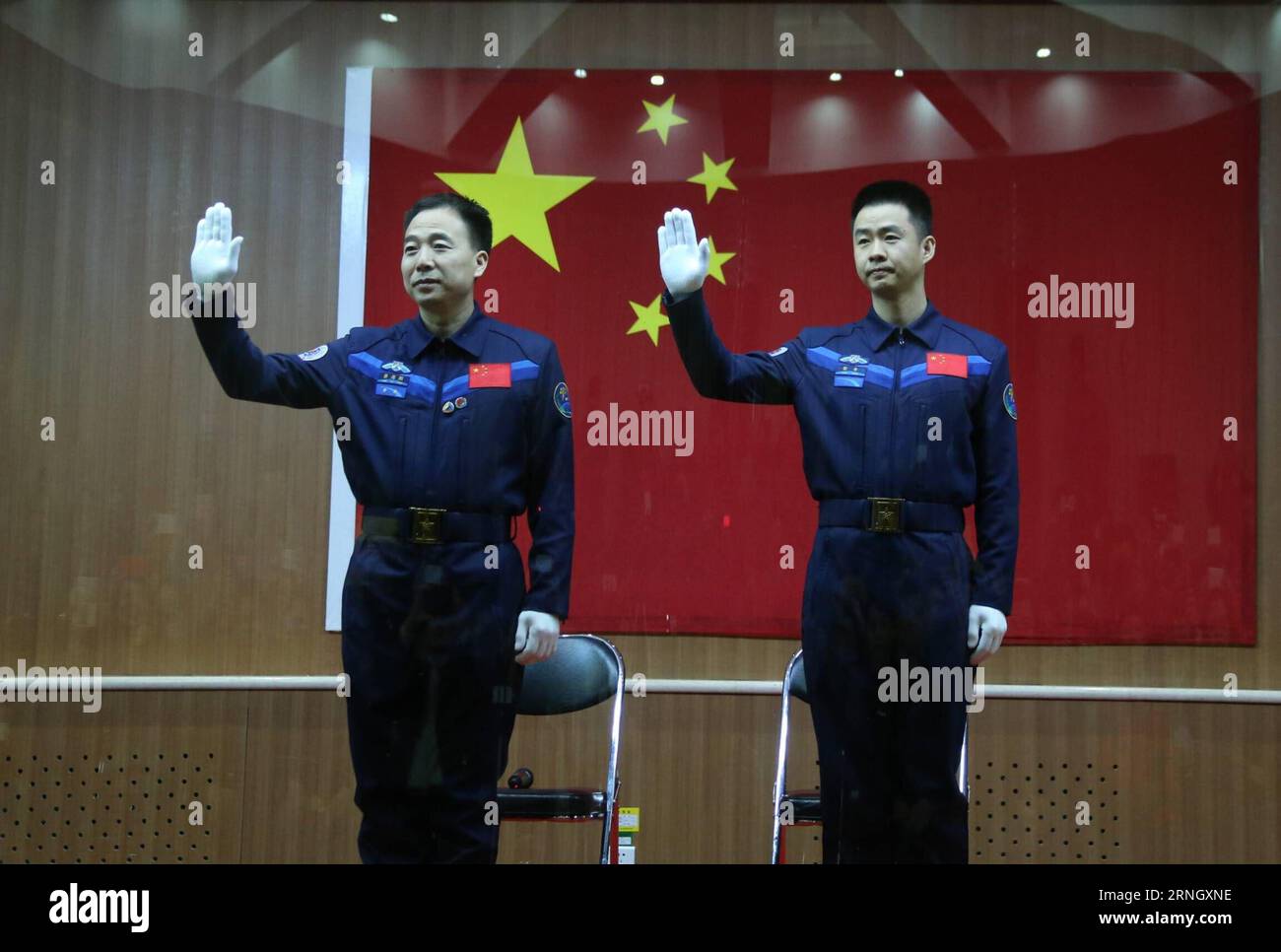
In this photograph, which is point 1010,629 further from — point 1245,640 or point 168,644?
point 168,644

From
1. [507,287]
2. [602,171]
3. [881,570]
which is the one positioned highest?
[602,171]

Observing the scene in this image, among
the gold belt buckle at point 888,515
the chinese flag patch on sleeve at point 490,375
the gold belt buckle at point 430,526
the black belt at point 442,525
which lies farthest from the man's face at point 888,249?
the gold belt buckle at point 430,526

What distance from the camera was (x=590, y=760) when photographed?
10.9ft

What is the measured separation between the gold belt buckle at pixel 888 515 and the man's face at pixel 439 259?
1135 mm

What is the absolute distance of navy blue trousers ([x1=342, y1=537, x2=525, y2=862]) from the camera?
3.05m

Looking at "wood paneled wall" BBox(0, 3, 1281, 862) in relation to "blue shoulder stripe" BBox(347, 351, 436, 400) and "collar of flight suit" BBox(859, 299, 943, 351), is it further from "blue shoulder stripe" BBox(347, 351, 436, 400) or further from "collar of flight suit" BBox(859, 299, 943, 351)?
"collar of flight suit" BBox(859, 299, 943, 351)

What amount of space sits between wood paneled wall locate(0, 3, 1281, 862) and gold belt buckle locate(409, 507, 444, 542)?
0.34 meters

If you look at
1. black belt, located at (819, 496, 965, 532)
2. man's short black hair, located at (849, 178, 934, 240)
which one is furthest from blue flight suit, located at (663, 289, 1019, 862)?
man's short black hair, located at (849, 178, 934, 240)

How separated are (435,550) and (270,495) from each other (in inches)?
19.9

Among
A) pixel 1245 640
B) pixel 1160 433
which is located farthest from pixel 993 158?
→ pixel 1245 640

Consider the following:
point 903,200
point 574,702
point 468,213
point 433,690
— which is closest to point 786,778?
point 574,702

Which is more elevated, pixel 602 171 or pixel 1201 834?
pixel 602 171

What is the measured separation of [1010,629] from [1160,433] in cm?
63

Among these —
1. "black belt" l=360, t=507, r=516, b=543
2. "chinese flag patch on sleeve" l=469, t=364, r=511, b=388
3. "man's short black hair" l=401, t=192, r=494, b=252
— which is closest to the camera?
"black belt" l=360, t=507, r=516, b=543
